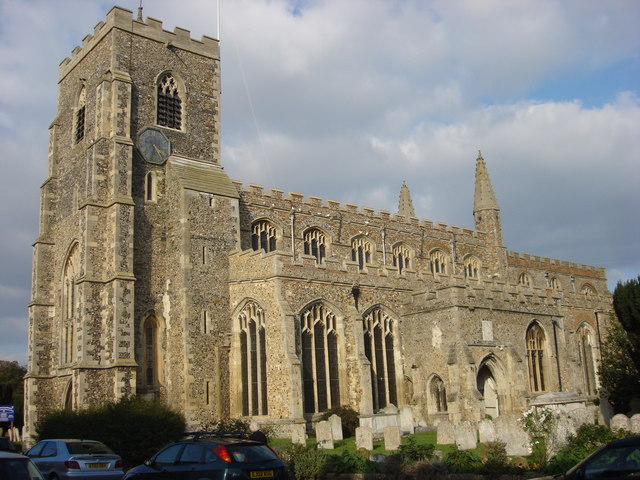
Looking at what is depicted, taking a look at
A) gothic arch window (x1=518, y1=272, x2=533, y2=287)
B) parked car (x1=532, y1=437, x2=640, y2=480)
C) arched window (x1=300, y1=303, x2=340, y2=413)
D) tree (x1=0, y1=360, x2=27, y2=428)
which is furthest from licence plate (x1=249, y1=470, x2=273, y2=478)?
tree (x1=0, y1=360, x2=27, y2=428)

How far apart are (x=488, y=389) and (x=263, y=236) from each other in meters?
11.6

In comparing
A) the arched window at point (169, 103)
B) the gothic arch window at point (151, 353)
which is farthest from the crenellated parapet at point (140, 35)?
the gothic arch window at point (151, 353)

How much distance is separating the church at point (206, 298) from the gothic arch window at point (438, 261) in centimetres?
711

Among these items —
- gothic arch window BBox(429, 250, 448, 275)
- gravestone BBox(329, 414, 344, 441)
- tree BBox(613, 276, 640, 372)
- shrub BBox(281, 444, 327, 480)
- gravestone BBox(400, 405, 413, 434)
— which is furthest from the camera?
gothic arch window BBox(429, 250, 448, 275)

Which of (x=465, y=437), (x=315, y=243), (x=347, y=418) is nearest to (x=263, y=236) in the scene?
(x=315, y=243)

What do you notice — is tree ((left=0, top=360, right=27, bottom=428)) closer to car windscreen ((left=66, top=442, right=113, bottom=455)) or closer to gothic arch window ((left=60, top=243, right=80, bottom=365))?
gothic arch window ((left=60, top=243, right=80, bottom=365))

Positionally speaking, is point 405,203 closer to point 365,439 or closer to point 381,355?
point 381,355

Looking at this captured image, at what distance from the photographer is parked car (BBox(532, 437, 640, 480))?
873cm

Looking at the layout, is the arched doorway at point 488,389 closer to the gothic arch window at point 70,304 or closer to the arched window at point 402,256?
the arched window at point 402,256

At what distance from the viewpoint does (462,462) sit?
14.1 metres

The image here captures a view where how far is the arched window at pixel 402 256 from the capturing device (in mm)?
35750

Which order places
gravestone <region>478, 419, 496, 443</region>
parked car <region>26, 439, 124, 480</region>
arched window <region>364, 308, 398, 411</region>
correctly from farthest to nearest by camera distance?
arched window <region>364, 308, 398, 411</region>, gravestone <region>478, 419, 496, 443</region>, parked car <region>26, 439, 124, 480</region>

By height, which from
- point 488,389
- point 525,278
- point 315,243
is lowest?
point 488,389

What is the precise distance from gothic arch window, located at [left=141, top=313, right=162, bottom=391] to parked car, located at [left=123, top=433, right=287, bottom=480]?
47.1 feet
